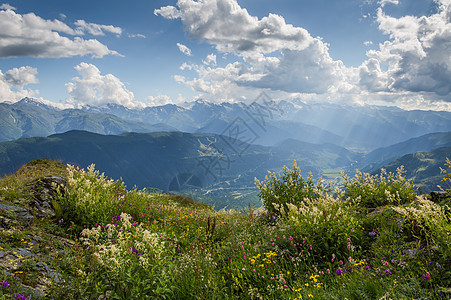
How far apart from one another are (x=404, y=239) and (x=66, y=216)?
378 inches

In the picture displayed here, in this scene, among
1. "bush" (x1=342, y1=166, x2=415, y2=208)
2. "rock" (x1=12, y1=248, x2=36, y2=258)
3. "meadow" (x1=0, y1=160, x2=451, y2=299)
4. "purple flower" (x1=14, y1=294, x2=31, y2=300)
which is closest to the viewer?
"purple flower" (x1=14, y1=294, x2=31, y2=300)

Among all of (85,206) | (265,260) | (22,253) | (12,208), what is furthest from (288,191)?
(12,208)

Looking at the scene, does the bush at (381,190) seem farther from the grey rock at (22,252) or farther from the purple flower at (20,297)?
the grey rock at (22,252)

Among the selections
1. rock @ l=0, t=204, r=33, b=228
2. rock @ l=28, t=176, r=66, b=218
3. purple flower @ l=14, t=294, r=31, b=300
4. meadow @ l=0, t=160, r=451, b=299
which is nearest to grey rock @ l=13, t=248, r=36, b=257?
meadow @ l=0, t=160, r=451, b=299

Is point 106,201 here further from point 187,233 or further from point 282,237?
point 282,237

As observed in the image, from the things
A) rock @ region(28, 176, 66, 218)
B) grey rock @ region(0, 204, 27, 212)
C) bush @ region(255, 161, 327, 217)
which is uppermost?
bush @ region(255, 161, 327, 217)

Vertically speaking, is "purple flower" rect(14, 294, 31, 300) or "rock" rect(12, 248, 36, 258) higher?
"rock" rect(12, 248, 36, 258)

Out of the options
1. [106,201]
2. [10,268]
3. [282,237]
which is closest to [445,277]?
[282,237]

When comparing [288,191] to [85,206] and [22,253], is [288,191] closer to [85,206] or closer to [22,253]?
[85,206]

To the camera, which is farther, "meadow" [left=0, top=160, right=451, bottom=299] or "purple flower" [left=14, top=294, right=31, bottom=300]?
"meadow" [left=0, top=160, right=451, bottom=299]

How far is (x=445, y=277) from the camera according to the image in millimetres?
3781

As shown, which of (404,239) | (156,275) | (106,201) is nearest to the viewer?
(156,275)

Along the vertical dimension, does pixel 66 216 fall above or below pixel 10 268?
above

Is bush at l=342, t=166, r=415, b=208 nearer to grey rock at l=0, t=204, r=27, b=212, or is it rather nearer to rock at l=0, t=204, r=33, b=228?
rock at l=0, t=204, r=33, b=228
